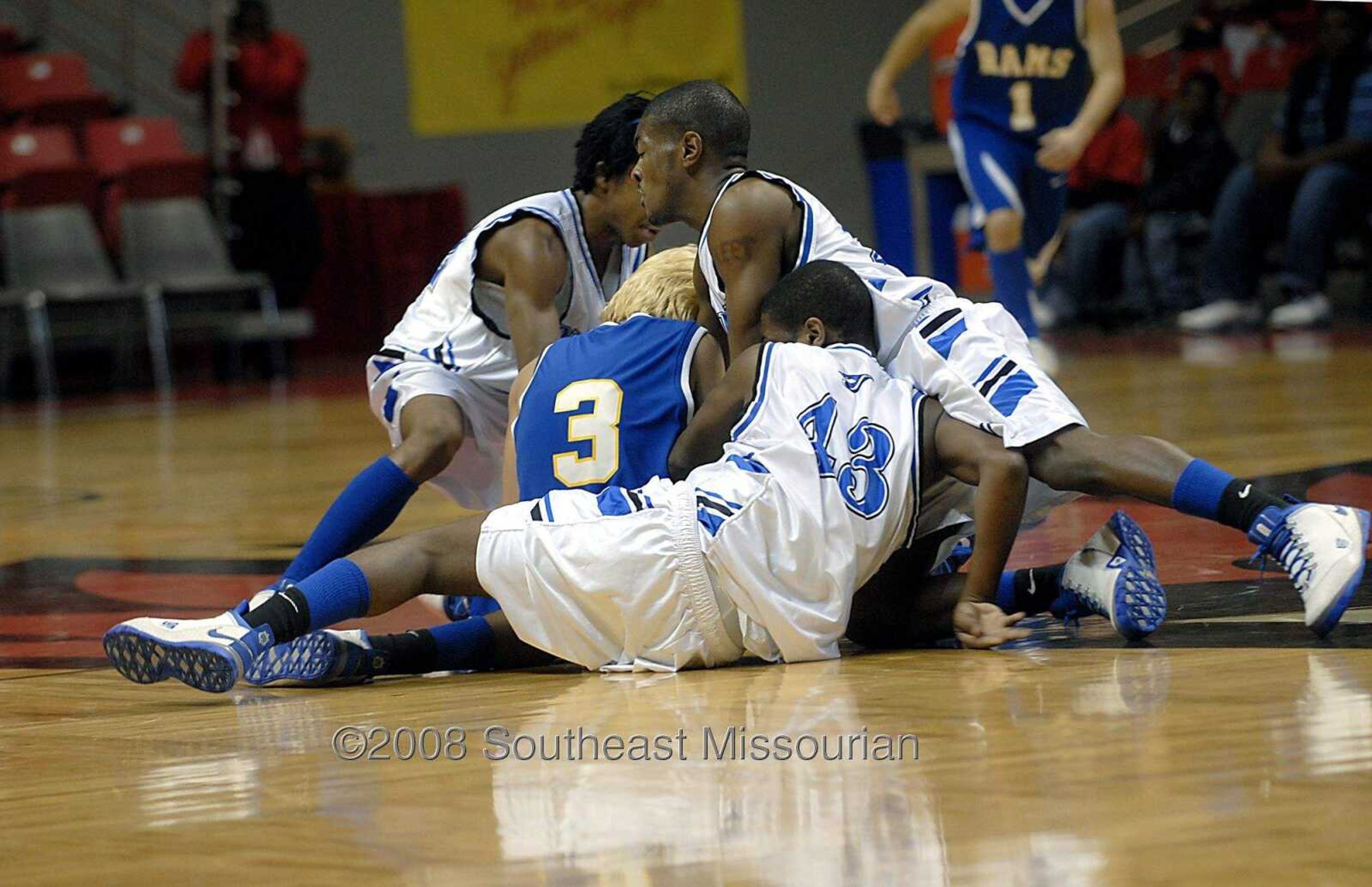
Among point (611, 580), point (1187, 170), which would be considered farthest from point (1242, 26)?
point (611, 580)

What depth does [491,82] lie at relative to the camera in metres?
14.5

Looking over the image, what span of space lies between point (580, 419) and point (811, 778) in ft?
3.74

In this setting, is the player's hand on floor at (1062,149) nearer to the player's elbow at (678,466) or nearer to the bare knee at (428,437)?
the bare knee at (428,437)

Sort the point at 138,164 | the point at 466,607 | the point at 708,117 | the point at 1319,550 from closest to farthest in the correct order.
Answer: the point at 1319,550 → the point at 708,117 → the point at 466,607 → the point at 138,164

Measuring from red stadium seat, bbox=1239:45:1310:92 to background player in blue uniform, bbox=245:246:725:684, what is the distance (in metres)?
9.38

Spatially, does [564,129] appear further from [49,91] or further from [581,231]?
[581,231]

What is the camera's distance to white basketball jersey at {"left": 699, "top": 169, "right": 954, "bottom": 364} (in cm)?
334

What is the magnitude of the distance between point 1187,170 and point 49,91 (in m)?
6.97

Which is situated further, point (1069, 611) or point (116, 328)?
point (116, 328)

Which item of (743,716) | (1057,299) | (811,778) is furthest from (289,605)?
(1057,299)

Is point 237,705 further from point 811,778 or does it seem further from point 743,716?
point 811,778

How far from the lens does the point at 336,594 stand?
2965 millimetres

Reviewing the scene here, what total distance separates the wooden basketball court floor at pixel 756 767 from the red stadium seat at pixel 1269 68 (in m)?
8.44

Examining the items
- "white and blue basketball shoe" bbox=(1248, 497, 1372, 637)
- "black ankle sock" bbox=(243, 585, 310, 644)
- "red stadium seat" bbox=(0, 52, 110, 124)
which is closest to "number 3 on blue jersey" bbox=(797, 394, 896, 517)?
"white and blue basketball shoe" bbox=(1248, 497, 1372, 637)
